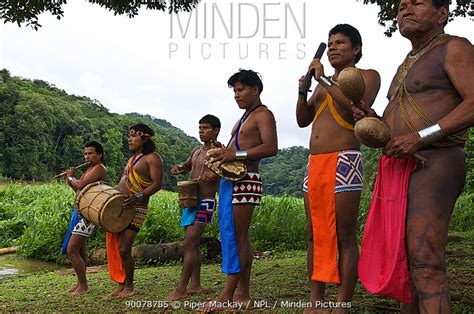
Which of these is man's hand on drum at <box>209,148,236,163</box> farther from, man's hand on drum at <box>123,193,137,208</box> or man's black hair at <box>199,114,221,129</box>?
man's hand on drum at <box>123,193,137,208</box>

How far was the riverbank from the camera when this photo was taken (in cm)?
424

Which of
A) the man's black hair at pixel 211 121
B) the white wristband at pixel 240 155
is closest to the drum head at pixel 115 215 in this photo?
the man's black hair at pixel 211 121

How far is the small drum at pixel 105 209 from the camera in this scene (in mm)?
5324

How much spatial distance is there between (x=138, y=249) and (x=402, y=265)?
272 inches

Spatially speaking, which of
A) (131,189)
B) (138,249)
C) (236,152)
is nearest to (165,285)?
(131,189)

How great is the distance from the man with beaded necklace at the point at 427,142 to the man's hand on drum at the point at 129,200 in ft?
9.90

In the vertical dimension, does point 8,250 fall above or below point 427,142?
below

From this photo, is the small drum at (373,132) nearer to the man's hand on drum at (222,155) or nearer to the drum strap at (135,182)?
the man's hand on drum at (222,155)

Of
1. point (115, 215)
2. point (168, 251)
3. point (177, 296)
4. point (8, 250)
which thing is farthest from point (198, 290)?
point (8, 250)

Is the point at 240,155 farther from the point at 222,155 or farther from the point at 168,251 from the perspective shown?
the point at 168,251

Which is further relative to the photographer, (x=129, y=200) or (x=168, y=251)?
(x=168, y=251)

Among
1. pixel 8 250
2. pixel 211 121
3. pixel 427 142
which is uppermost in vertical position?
pixel 211 121

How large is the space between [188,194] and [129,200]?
2.21ft

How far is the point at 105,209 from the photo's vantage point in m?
5.30
